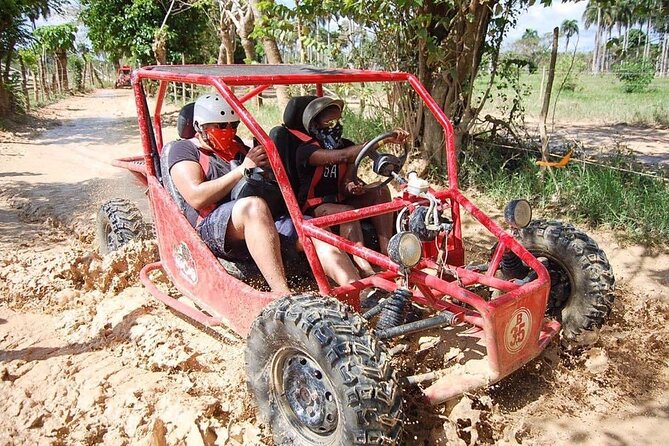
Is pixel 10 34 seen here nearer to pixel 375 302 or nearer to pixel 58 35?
pixel 375 302

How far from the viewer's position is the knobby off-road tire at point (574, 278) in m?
3.14

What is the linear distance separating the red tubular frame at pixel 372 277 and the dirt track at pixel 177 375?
11.3 inches

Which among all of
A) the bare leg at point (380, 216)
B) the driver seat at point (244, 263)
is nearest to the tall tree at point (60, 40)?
the driver seat at point (244, 263)

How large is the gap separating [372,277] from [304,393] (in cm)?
64

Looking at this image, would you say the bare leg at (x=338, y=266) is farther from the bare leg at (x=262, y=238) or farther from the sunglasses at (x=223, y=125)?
the sunglasses at (x=223, y=125)

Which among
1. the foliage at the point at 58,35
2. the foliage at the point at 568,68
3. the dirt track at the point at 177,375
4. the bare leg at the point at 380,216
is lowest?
the dirt track at the point at 177,375

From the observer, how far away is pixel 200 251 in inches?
124

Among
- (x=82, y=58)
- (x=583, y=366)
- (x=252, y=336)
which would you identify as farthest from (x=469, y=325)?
(x=82, y=58)

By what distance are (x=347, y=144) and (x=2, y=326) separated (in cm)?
243

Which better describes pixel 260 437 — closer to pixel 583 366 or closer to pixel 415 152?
pixel 583 366

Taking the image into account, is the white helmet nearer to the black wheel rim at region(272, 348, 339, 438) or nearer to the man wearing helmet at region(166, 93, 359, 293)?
the man wearing helmet at region(166, 93, 359, 293)

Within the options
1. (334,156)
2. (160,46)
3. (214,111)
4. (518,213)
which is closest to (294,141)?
(334,156)

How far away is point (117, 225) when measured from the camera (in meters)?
4.60

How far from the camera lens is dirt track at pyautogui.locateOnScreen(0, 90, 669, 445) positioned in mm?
2719
